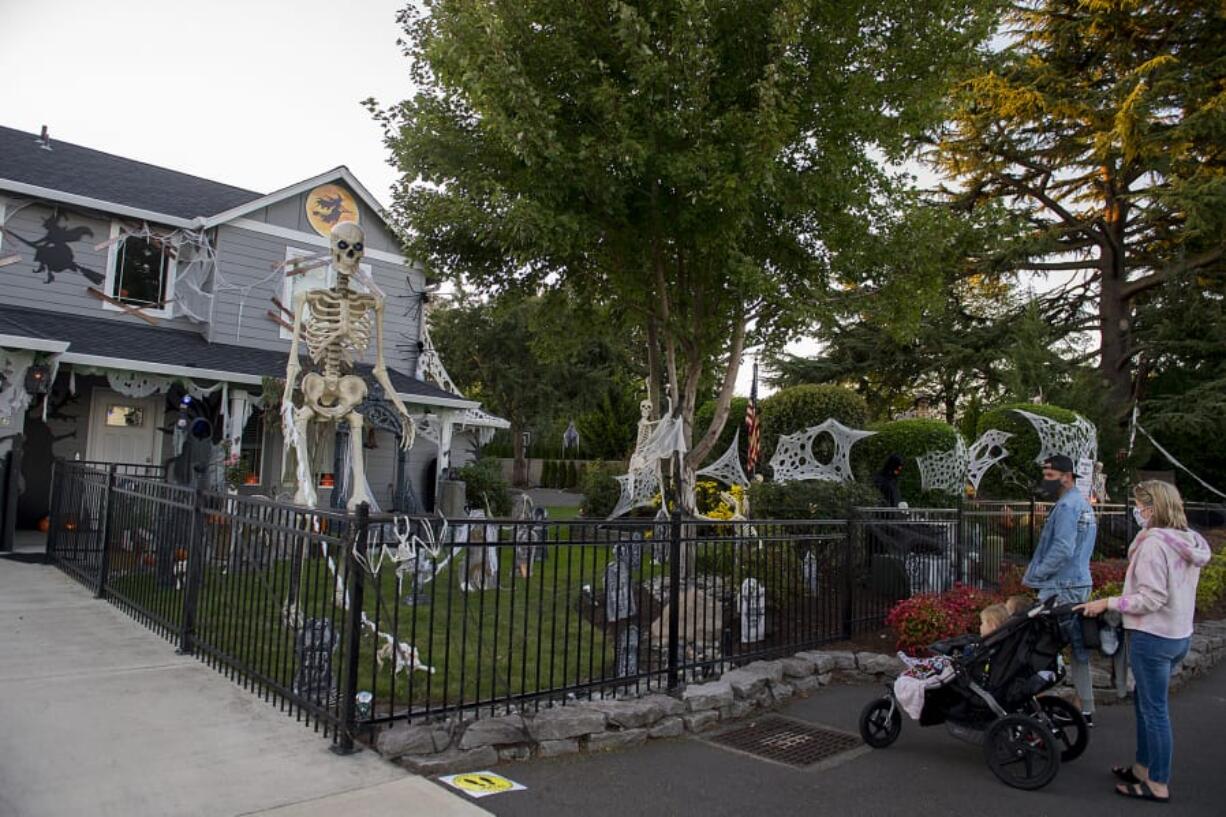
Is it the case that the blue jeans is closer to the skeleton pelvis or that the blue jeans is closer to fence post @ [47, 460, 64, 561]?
the skeleton pelvis

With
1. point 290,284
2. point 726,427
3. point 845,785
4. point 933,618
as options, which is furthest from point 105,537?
point 726,427

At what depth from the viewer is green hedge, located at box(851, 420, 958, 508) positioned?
14797mm

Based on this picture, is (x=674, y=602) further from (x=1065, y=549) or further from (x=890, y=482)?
(x=890, y=482)

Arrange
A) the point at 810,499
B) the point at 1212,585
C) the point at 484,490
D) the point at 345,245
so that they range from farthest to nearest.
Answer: the point at 484,490 → the point at 1212,585 → the point at 810,499 → the point at 345,245

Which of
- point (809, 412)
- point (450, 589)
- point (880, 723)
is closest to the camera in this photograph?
point (450, 589)

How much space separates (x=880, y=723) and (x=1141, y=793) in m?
1.42

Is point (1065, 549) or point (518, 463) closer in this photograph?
point (1065, 549)

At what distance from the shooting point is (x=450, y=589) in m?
4.68

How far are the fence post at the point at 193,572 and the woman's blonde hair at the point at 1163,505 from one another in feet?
20.4

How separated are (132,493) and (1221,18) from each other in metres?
26.8

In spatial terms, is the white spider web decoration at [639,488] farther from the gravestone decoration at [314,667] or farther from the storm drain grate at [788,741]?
the gravestone decoration at [314,667]

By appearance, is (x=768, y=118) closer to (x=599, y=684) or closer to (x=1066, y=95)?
(x=599, y=684)

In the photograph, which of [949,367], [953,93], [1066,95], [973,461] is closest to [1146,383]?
[949,367]

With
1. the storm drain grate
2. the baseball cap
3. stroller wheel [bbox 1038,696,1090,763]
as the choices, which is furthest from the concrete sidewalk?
the baseball cap
